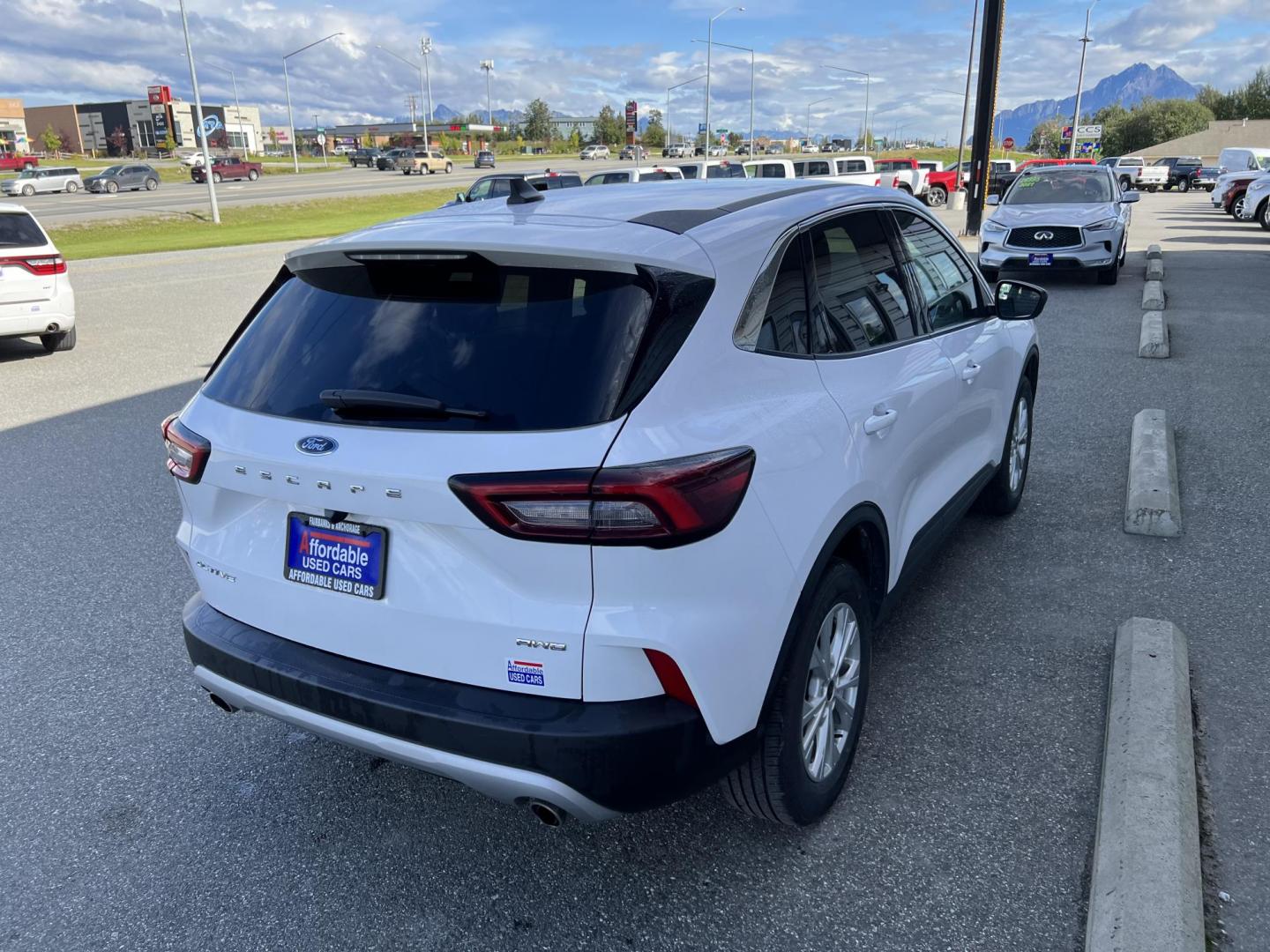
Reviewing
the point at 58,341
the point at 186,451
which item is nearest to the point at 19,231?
the point at 58,341

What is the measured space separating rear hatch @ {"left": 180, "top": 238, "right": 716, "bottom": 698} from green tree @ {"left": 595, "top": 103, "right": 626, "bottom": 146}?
4792 inches

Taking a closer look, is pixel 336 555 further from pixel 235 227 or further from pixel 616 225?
pixel 235 227

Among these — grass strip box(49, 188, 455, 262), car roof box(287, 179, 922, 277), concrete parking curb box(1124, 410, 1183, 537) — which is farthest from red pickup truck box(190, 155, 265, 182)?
car roof box(287, 179, 922, 277)

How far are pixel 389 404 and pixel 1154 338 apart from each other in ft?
32.1

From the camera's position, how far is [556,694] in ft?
7.37

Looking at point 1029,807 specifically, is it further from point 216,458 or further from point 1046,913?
point 216,458

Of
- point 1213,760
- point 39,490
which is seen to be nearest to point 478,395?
point 1213,760

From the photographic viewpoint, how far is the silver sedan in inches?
570

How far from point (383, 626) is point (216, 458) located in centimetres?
69

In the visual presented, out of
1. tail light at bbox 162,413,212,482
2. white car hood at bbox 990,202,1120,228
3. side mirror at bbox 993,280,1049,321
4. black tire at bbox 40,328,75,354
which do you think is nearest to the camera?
tail light at bbox 162,413,212,482

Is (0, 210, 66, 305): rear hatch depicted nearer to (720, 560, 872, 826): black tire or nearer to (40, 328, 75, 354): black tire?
(40, 328, 75, 354): black tire

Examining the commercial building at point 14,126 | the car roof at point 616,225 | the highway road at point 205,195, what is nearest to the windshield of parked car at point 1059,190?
the car roof at point 616,225

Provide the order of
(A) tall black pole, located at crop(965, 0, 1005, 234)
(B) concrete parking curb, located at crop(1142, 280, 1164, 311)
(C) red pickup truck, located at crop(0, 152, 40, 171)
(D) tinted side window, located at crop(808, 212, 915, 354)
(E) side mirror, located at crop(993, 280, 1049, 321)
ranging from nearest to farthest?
(D) tinted side window, located at crop(808, 212, 915, 354), (E) side mirror, located at crop(993, 280, 1049, 321), (B) concrete parking curb, located at crop(1142, 280, 1164, 311), (A) tall black pole, located at crop(965, 0, 1005, 234), (C) red pickup truck, located at crop(0, 152, 40, 171)

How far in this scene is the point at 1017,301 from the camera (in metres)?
4.64
